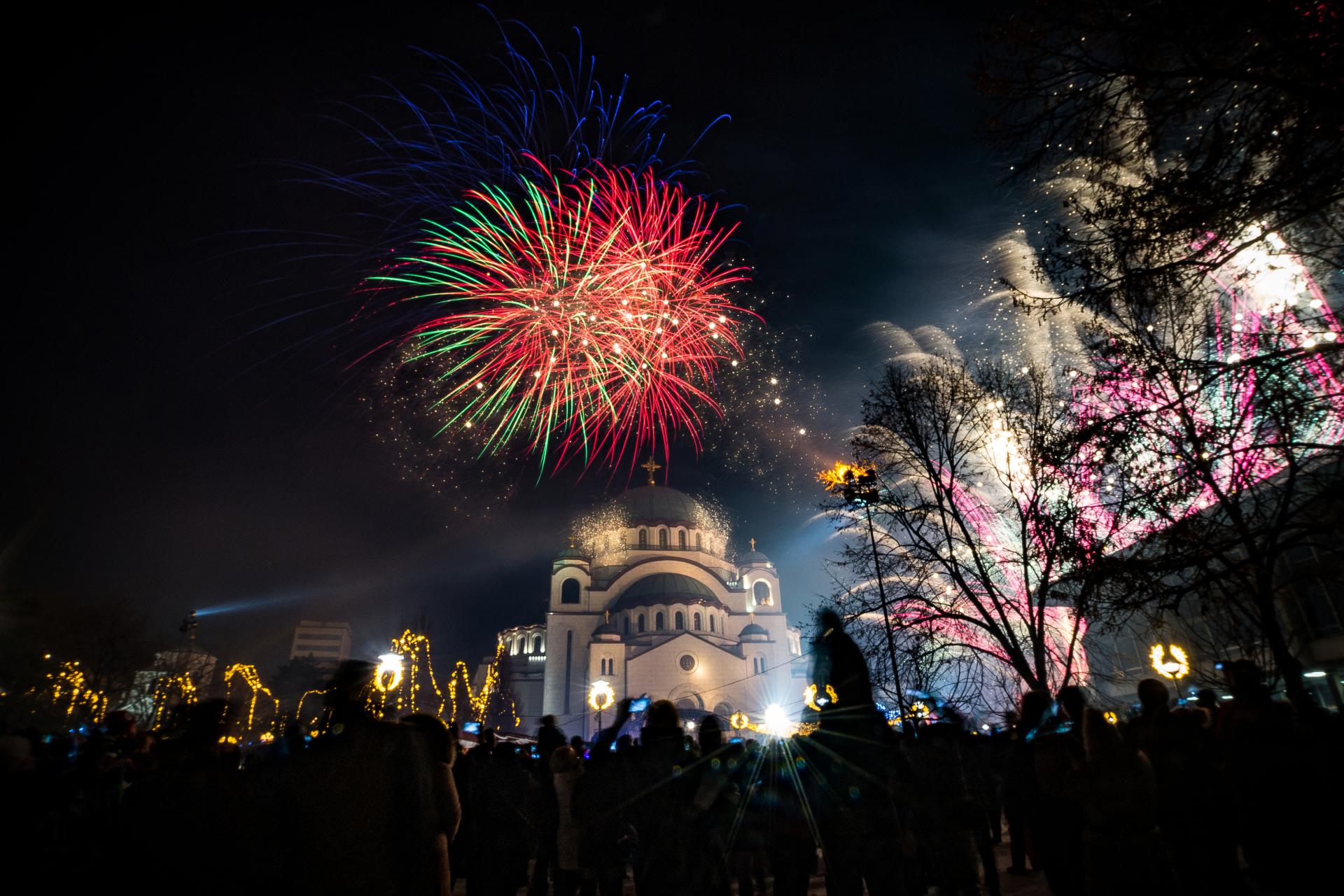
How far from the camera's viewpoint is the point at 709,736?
5590 mm

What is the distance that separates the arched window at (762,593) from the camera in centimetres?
6095

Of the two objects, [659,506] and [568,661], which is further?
[659,506]

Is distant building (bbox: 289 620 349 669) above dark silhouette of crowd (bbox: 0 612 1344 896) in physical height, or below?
above

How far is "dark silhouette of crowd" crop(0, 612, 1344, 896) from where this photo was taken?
9.57 ft

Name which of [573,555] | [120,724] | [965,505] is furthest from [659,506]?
[120,724]

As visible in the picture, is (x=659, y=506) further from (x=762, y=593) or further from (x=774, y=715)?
(x=774, y=715)

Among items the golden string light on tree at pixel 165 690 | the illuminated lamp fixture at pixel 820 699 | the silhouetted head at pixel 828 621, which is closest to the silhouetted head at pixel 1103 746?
the illuminated lamp fixture at pixel 820 699

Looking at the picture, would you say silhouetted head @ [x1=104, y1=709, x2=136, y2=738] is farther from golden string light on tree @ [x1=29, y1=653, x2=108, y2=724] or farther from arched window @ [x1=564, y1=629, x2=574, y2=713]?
arched window @ [x1=564, y1=629, x2=574, y2=713]

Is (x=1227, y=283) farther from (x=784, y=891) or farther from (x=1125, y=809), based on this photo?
(x=784, y=891)

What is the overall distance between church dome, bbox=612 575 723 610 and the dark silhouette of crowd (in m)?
47.1

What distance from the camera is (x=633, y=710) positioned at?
6.41 metres

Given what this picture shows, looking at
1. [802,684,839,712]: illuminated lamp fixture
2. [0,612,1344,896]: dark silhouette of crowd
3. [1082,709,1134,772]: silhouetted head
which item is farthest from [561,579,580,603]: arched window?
[1082,709,1134,772]: silhouetted head

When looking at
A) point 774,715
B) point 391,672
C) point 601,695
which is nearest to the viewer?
point 391,672

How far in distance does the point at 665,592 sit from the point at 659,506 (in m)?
11.1
